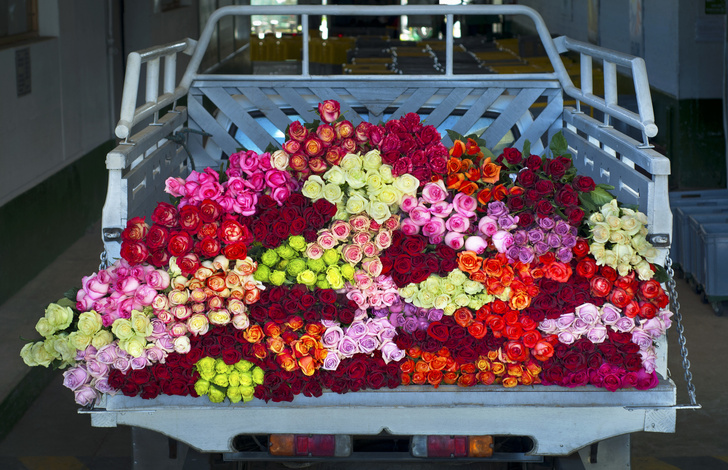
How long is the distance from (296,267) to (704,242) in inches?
204

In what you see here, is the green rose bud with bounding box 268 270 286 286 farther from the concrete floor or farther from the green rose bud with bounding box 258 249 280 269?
the concrete floor

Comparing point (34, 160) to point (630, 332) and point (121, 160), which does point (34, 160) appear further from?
point (630, 332)

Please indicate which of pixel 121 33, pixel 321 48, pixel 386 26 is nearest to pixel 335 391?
pixel 121 33

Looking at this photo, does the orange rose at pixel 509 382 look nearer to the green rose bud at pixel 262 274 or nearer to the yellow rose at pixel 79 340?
Result: the green rose bud at pixel 262 274

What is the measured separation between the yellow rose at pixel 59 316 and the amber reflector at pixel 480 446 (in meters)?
1.50

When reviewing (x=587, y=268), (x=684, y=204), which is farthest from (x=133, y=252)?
(x=684, y=204)

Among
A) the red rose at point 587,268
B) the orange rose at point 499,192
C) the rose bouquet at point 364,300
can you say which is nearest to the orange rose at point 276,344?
the rose bouquet at point 364,300

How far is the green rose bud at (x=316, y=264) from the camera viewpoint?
3.25m

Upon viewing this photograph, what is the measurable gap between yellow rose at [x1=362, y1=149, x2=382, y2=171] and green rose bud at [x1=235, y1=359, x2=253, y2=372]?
828 mm

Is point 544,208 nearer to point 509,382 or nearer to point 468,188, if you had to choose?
point 468,188

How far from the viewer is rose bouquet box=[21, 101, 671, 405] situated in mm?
3219

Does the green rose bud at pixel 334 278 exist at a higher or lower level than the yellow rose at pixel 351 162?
lower

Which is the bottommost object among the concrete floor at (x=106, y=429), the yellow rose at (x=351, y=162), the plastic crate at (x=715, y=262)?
the concrete floor at (x=106, y=429)

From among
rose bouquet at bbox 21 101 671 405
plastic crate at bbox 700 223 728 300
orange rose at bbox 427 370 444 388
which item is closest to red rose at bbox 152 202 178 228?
rose bouquet at bbox 21 101 671 405
